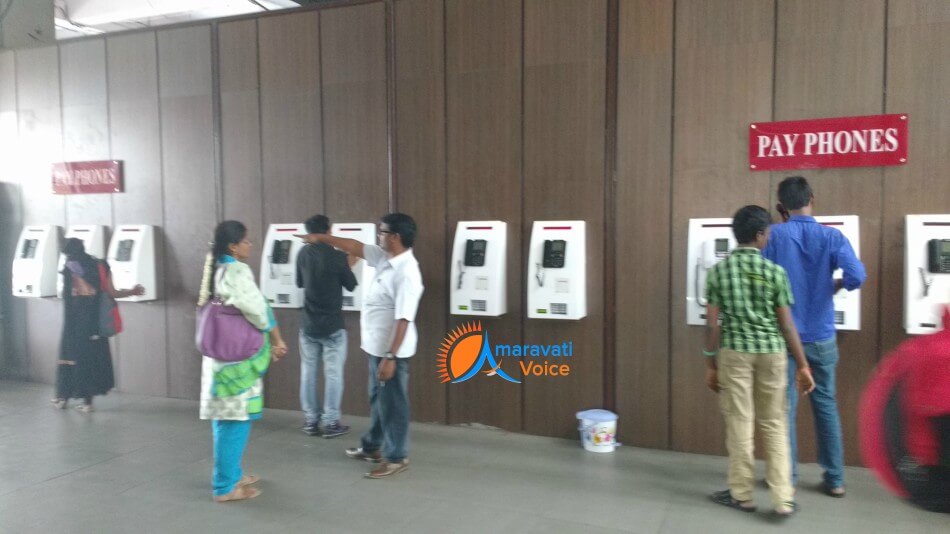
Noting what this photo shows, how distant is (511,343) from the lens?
449 cm

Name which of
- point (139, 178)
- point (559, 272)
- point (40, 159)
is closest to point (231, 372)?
point (559, 272)

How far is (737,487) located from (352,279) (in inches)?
103

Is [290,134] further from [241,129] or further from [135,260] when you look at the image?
[135,260]

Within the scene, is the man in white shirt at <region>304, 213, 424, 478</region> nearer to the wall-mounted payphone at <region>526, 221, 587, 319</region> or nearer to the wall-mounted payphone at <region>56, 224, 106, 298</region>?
the wall-mounted payphone at <region>526, 221, 587, 319</region>

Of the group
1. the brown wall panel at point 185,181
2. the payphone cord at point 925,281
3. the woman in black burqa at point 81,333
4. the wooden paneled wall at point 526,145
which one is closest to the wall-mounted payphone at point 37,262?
the wooden paneled wall at point 526,145

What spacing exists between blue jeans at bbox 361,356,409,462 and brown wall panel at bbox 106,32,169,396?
284 cm

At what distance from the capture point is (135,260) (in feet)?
17.8

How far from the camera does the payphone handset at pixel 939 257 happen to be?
3391 millimetres

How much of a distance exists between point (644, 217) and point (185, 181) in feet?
12.4

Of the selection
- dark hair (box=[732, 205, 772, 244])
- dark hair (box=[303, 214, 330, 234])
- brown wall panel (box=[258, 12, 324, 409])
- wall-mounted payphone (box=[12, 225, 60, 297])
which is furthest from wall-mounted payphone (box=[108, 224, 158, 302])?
dark hair (box=[732, 205, 772, 244])

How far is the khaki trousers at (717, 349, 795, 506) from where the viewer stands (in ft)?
9.73

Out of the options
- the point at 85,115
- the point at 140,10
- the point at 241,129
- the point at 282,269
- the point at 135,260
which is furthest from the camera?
the point at 140,10

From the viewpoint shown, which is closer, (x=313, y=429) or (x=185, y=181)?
(x=313, y=429)

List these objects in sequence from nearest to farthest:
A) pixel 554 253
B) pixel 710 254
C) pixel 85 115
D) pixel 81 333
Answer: pixel 710 254 → pixel 554 253 → pixel 81 333 → pixel 85 115
